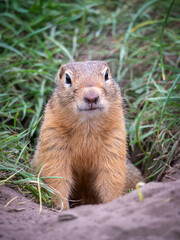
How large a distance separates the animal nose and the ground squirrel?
40 centimetres

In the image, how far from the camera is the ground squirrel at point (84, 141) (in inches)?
177

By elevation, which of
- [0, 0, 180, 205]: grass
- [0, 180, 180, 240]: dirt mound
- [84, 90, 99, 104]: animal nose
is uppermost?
[0, 0, 180, 205]: grass

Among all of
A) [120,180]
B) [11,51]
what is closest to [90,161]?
[120,180]

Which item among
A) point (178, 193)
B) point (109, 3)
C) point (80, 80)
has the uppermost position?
point (109, 3)

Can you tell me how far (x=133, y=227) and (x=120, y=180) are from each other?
222 centimetres

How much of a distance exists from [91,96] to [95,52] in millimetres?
3904

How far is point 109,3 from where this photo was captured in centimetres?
864

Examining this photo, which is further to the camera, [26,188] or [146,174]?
[146,174]

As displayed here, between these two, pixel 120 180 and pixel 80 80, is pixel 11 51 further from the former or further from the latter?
pixel 120 180

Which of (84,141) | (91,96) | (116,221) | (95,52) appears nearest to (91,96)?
(91,96)

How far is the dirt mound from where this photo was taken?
2.45 m

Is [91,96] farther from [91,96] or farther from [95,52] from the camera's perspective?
[95,52]

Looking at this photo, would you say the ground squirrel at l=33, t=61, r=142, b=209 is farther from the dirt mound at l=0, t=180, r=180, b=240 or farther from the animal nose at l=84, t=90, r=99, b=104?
the dirt mound at l=0, t=180, r=180, b=240

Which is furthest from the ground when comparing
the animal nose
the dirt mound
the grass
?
the grass
